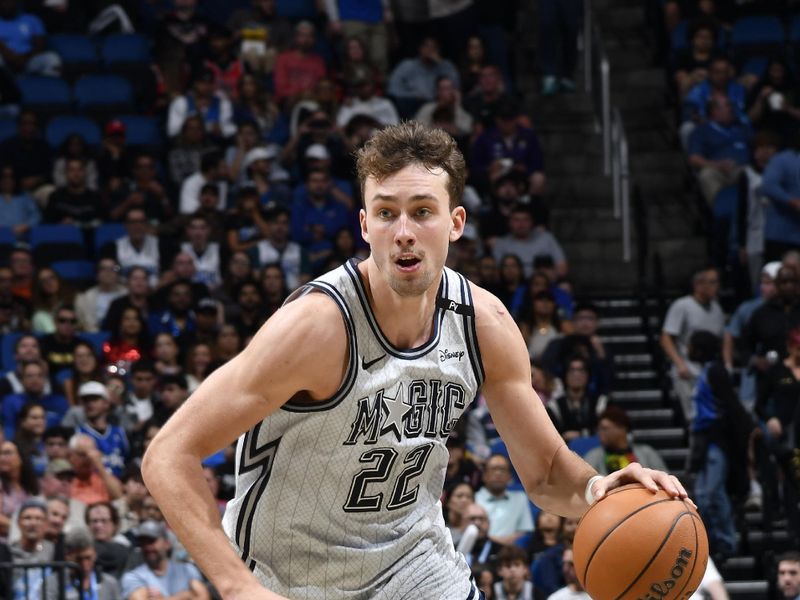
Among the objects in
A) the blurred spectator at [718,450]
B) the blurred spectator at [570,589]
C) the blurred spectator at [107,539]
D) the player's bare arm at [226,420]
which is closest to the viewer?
the player's bare arm at [226,420]

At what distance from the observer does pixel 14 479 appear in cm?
1014

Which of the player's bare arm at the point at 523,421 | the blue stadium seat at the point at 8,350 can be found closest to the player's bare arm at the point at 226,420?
the player's bare arm at the point at 523,421

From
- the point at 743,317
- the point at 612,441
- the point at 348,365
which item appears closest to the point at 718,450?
the point at 612,441

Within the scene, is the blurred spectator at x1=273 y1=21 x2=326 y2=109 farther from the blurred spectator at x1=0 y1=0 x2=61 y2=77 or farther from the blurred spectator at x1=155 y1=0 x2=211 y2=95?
the blurred spectator at x1=0 y1=0 x2=61 y2=77

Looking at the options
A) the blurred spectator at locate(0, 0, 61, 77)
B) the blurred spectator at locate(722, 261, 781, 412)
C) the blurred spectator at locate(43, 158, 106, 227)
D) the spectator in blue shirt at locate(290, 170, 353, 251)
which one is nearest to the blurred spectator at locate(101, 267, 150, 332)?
the blurred spectator at locate(43, 158, 106, 227)

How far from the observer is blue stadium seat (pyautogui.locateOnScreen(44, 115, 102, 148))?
1445cm

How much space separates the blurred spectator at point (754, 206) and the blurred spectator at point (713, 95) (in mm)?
775

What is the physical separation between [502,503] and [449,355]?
6290 mm

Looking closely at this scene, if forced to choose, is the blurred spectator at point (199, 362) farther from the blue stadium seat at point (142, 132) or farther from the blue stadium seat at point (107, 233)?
the blue stadium seat at point (142, 132)

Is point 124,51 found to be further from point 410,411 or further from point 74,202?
point 410,411

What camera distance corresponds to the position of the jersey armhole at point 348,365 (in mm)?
4082

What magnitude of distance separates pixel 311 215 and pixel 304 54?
2190 millimetres

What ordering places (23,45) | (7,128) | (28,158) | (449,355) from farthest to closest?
(23,45)
(7,128)
(28,158)
(449,355)

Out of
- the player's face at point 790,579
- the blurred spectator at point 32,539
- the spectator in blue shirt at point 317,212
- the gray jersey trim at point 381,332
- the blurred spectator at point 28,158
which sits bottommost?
the player's face at point 790,579
